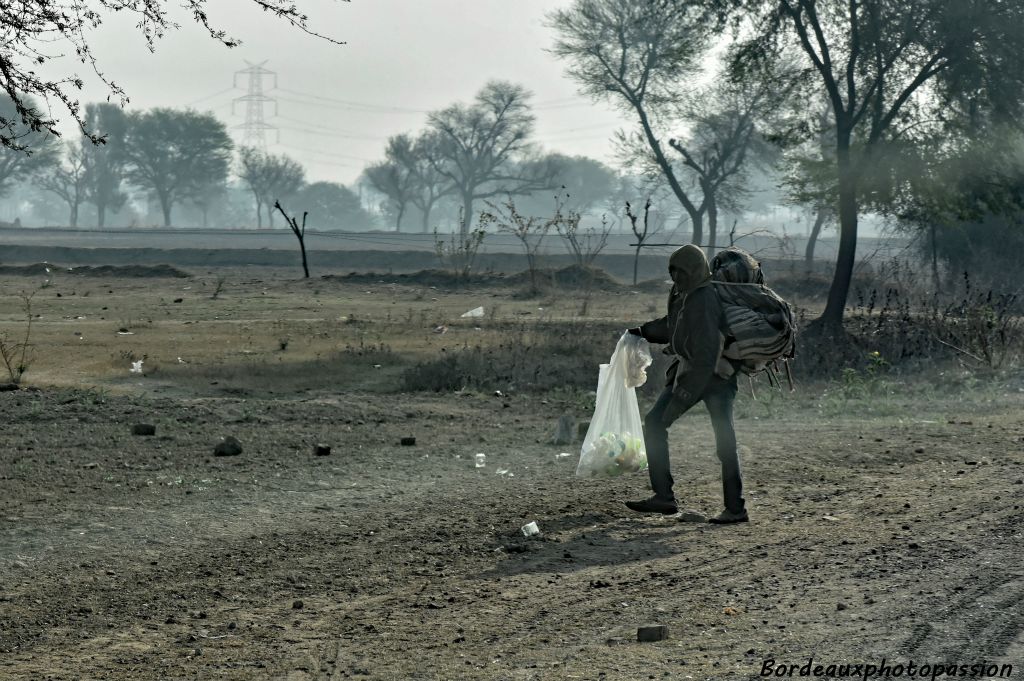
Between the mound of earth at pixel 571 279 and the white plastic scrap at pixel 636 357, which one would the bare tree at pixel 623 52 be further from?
the white plastic scrap at pixel 636 357

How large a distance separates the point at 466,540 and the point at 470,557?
370mm

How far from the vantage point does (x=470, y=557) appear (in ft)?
20.7

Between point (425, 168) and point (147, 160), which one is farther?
point (425, 168)

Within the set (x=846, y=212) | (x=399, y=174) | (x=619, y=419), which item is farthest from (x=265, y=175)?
(x=619, y=419)

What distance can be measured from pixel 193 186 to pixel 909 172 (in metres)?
74.3

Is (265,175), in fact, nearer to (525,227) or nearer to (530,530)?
(525,227)

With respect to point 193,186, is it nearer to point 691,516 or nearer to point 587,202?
point 587,202

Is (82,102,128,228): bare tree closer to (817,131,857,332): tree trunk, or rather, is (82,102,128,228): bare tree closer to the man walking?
(817,131,857,332): tree trunk

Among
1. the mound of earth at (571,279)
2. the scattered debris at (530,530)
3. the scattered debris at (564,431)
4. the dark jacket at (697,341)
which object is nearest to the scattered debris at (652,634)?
the scattered debris at (530,530)

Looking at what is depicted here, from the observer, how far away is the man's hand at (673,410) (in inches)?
272

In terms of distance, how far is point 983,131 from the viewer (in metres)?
22.2

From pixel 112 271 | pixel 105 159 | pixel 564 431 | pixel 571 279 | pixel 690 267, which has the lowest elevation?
pixel 564 431

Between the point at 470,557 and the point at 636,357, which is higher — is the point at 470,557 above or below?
below

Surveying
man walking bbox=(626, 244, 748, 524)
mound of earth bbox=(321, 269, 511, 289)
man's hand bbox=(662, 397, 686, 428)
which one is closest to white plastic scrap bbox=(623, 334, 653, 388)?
man walking bbox=(626, 244, 748, 524)
